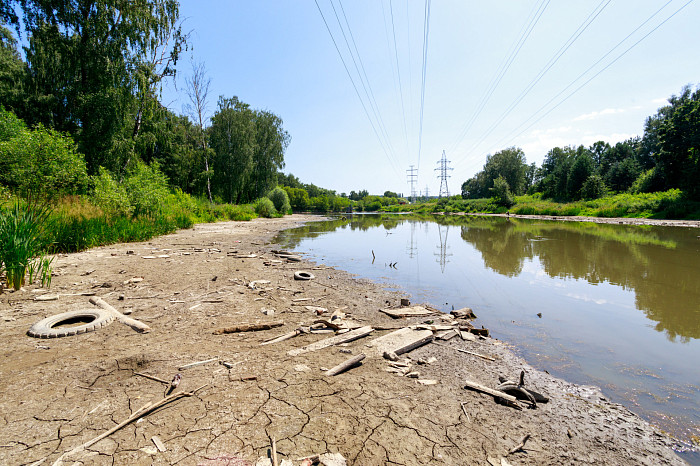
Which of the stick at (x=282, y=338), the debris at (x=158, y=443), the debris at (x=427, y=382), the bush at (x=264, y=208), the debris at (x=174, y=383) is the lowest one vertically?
the debris at (x=427, y=382)

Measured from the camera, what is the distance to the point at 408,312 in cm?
627

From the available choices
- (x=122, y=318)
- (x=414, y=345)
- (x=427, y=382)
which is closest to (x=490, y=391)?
(x=427, y=382)

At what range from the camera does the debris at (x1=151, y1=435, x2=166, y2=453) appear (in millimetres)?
2266

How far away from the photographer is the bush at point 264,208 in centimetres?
4384

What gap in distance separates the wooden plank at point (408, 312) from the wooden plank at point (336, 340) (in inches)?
41.1

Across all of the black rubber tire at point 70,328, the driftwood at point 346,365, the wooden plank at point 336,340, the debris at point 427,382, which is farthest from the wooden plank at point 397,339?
the black rubber tire at point 70,328

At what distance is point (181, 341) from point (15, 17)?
24.9 m

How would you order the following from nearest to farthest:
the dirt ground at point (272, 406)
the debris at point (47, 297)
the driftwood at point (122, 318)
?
the dirt ground at point (272, 406), the driftwood at point (122, 318), the debris at point (47, 297)

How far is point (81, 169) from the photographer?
14930mm

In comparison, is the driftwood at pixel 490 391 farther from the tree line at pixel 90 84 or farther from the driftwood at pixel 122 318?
the tree line at pixel 90 84

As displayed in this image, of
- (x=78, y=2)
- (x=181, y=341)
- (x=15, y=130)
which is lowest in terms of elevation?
(x=181, y=341)

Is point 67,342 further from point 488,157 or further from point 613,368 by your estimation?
point 488,157

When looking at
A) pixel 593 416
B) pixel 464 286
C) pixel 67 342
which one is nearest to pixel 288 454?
pixel 593 416

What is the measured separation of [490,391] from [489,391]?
12 millimetres
